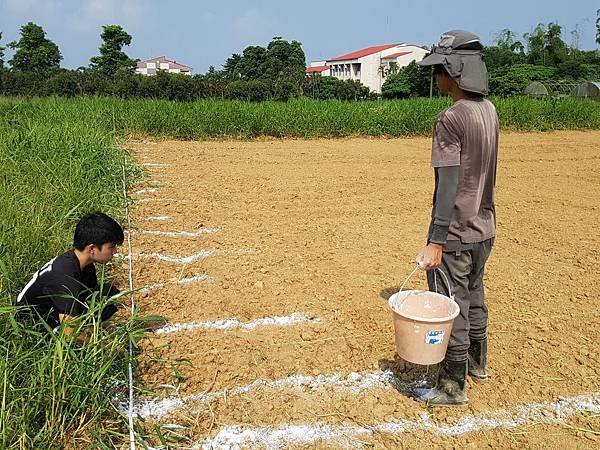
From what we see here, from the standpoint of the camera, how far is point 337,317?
333 centimetres

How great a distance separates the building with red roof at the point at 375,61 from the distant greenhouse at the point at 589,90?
30842 millimetres

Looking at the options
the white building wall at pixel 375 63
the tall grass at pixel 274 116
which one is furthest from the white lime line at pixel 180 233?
the white building wall at pixel 375 63

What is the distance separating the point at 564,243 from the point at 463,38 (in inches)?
129

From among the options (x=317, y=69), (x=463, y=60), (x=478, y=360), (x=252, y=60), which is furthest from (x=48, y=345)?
(x=317, y=69)

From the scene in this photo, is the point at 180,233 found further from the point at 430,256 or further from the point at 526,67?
the point at 526,67

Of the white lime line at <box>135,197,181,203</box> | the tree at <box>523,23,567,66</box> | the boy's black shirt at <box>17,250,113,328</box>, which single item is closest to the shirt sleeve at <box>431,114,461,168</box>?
the boy's black shirt at <box>17,250,113,328</box>

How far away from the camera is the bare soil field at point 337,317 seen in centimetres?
234

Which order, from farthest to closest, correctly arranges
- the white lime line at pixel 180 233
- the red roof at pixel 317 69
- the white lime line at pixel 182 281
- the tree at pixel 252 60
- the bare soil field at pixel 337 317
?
the red roof at pixel 317 69
the tree at pixel 252 60
the white lime line at pixel 180 233
the white lime line at pixel 182 281
the bare soil field at pixel 337 317

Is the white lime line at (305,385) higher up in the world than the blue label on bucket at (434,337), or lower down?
lower down

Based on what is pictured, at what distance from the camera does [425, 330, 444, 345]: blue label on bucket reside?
2.23 metres

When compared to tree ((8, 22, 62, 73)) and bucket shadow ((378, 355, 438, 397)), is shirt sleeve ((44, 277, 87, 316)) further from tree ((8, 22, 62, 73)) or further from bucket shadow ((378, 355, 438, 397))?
tree ((8, 22, 62, 73))

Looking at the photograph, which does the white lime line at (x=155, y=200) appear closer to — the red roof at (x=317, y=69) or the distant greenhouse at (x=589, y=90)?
the distant greenhouse at (x=589, y=90)

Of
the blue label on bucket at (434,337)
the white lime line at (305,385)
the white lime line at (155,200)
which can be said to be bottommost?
the white lime line at (305,385)

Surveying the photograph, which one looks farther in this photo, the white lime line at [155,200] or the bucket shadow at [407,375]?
the white lime line at [155,200]
